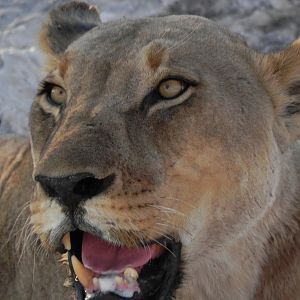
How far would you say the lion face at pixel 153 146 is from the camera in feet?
8.61

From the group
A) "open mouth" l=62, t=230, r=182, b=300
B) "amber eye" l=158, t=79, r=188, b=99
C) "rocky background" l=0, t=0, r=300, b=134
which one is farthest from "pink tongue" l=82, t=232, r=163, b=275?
"rocky background" l=0, t=0, r=300, b=134

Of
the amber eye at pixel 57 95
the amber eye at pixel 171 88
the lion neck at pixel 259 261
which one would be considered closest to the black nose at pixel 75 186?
the amber eye at pixel 171 88

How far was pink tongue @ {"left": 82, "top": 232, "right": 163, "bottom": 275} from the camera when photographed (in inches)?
109

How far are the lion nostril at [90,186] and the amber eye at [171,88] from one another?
0.42 metres

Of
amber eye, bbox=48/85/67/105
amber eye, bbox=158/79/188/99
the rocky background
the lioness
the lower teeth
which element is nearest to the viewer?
the lioness

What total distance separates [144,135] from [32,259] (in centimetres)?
→ 119

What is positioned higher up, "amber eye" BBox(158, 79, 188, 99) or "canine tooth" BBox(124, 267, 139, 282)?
"amber eye" BBox(158, 79, 188, 99)

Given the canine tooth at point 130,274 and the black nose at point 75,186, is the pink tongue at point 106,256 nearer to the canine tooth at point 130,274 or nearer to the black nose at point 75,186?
the canine tooth at point 130,274

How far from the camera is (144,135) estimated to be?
2785 mm

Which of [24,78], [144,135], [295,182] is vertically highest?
[144,135]

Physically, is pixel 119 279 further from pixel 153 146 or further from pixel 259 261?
pixel 259 261

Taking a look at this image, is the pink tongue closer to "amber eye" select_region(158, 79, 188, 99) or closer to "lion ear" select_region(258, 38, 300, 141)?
"amber eye" select_region(158, 79, 188, 99)

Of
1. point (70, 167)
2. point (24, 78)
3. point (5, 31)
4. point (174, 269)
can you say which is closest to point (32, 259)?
point (174, 269)

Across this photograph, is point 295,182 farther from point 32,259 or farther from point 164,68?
point 32,259
